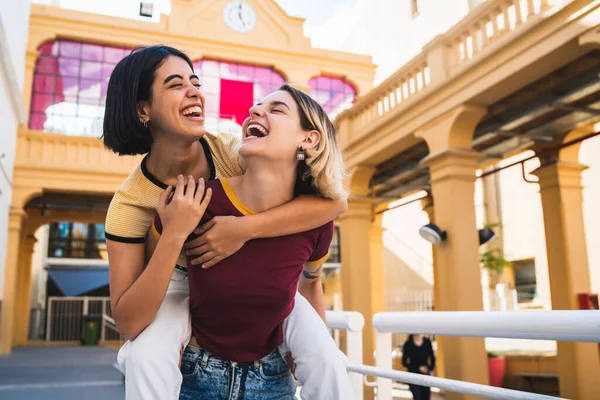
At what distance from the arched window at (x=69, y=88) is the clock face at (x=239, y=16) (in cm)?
377

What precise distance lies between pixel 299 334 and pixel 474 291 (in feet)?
20.6

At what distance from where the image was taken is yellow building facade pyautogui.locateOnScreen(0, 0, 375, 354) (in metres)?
13.3

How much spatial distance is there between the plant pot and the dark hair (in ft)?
36.6

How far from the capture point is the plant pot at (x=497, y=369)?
37.2ft

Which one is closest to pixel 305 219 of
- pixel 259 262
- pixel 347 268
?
pixel 259 262

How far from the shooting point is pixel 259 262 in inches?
61.6

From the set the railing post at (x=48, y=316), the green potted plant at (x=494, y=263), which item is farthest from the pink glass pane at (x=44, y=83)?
the green potted plant at (x=494, y=263)

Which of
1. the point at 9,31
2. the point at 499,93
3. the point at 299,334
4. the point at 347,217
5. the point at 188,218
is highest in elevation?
the point at 9,31

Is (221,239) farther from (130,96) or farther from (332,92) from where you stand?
(332,92)

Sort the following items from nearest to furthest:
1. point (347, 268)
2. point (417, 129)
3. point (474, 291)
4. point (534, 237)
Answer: point (474, 291)
point (417, 129)
point (347, 268)
point (534, 237)

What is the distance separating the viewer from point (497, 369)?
37.5 ft

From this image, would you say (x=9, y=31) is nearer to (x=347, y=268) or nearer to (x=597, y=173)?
(x=347, y=268)

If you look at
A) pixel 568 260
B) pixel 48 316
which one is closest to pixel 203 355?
pixel 568 260

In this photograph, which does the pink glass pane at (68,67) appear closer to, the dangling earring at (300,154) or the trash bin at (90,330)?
the trash bin at (90,330)
